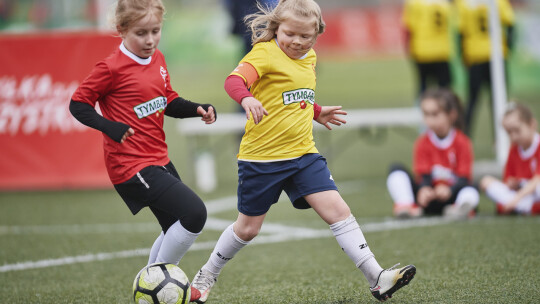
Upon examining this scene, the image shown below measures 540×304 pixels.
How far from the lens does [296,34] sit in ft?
13.7

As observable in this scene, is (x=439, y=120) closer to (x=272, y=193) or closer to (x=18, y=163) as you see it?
(x=272, y=193)

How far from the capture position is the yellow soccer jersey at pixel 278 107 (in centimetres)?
423

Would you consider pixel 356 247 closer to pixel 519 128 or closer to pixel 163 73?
pixel 163 73

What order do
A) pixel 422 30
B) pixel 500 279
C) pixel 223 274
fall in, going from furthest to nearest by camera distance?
pixel 422 30 < pixel 223 274 < pixel 500 279

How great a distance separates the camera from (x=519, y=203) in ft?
21.9

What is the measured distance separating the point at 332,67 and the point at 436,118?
21.4m

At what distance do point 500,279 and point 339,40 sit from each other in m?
26.4

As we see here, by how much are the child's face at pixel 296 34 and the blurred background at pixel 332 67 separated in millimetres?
695

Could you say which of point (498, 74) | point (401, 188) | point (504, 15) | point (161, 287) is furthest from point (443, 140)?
point (161, 287)

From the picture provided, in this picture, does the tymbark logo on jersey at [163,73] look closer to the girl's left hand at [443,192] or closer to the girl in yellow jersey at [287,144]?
the girl in yellow jersey at [287,144]

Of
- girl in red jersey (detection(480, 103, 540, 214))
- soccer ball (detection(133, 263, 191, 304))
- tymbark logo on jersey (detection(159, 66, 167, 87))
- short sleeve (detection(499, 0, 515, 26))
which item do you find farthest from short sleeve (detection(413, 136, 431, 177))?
soccer ball (detection(133, 263, 191, 304))

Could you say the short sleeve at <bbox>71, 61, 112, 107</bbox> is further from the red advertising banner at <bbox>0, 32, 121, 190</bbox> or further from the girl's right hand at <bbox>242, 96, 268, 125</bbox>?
the red advertising banner at <bbox>0, 32, 121, 190</bbox>

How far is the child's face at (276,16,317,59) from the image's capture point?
4156 millimetres

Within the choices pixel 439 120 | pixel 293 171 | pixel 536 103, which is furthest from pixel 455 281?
pixel 536 103
